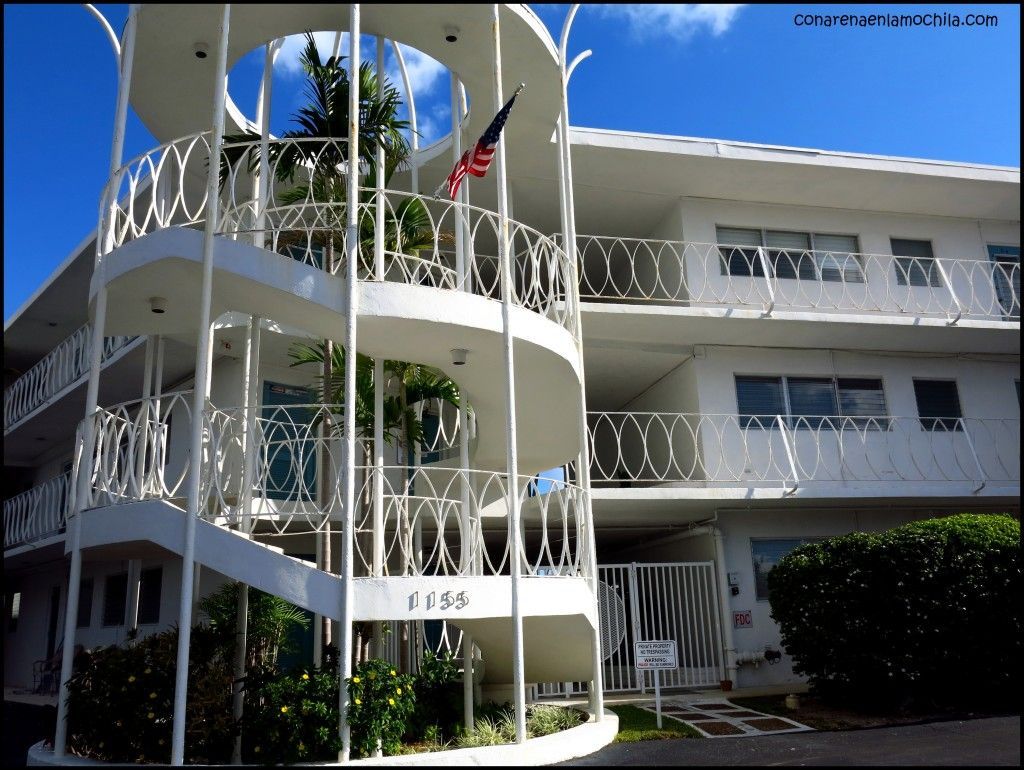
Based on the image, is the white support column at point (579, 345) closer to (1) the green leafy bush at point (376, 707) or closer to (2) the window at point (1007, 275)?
(1) the green leafy bush at point (376, 707)

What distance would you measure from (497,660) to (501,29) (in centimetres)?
788

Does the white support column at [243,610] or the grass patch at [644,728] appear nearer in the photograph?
the white support column at [243,610]

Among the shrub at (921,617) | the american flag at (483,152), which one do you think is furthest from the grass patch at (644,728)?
the american flag at (483,152)

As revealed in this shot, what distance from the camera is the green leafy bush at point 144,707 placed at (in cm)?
798

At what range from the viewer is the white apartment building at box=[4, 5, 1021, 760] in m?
8.86

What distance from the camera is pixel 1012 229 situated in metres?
18.5

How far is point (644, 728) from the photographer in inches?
413

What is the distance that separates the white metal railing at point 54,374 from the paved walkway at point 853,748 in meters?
11.6

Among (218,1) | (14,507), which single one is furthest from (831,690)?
(14,507)

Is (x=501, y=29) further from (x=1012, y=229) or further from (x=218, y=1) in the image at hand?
(x=1012, y=229)

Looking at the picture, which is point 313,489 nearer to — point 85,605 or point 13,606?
point 85,605

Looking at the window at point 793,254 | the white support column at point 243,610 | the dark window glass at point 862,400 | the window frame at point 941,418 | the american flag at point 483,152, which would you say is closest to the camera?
the white support column at point 243,610

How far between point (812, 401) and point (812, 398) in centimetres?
6

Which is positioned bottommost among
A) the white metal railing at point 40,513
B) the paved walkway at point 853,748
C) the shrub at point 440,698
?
the paved walkway at point 853,748
